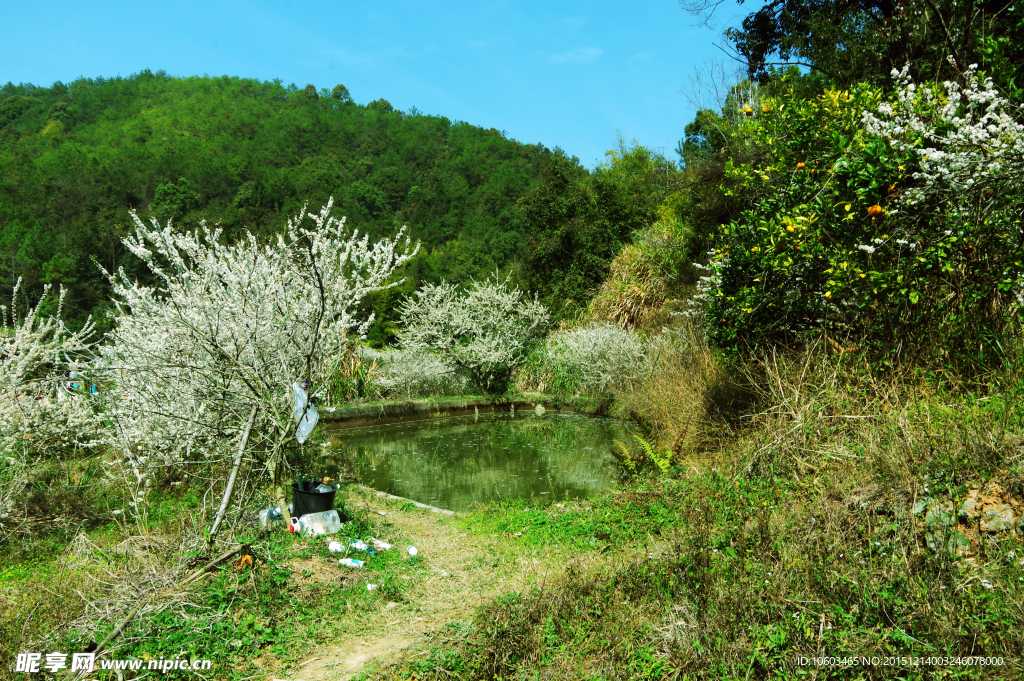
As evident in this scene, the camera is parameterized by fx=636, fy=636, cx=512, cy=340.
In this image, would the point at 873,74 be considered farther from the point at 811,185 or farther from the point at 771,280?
the point at 771,280

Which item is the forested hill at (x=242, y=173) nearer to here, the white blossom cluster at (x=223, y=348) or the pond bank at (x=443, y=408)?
the pond bank at (x=443, y=408)

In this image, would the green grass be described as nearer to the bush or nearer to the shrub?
the shrub

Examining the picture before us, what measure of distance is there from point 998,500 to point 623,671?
253 centimetres

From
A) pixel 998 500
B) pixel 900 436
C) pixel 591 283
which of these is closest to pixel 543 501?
pixel 900 436

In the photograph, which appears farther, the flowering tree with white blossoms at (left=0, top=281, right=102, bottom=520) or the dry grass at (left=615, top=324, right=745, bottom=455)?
the dry grass at (left=615, top=324, right=745, bottom=455)

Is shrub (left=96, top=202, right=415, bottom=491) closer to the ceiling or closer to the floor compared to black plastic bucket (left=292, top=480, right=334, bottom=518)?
closer to the ceiling

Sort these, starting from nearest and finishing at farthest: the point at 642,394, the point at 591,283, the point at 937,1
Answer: the point at 937,1
the point at 642,394
the point at 591,283

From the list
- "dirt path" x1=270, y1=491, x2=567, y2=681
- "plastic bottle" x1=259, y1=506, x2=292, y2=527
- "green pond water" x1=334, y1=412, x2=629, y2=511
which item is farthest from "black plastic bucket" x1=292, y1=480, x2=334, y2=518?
"green pond water" x1=334, y1=412, x2=629, y2=511

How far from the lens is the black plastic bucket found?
5891mm

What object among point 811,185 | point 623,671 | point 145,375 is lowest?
point 623,671

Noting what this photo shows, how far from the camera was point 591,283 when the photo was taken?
2594cm

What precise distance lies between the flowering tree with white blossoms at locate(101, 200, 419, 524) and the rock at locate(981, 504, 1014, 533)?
491cm

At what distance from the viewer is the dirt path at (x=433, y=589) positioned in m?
3.79

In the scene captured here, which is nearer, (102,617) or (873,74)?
(102,617)
